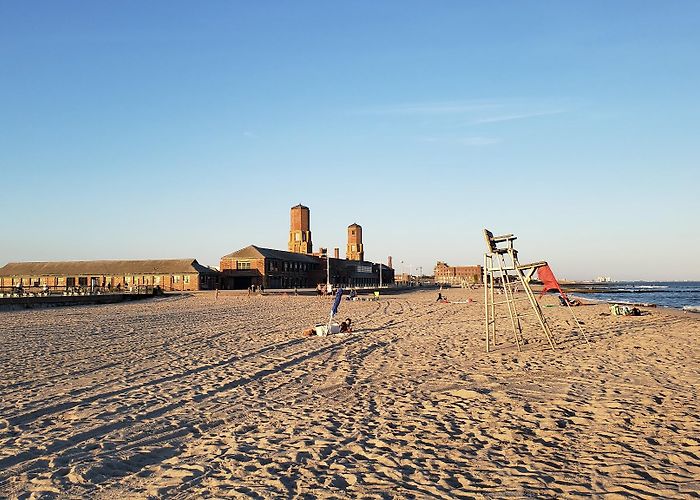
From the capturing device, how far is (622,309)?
27297 millimetres

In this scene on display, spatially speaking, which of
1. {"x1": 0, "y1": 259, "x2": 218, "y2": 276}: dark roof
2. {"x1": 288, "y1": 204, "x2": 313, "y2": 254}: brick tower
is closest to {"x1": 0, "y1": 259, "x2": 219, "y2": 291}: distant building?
{"x1": 0, "y1": 259, "x2": 218, "y2": 276}: dark roof

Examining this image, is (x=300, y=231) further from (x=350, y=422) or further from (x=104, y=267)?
(x=350, y=422)

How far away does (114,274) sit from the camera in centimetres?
7944

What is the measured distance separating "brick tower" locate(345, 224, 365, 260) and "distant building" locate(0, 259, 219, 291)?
62901mm

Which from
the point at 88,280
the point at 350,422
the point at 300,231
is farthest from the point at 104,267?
the point at 350,422

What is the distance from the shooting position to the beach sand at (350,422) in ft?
17.2

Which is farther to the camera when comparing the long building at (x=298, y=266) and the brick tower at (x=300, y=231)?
the brick tower at (x=300, y=231)

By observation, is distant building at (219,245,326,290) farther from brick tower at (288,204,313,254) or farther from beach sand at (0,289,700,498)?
beach sand at (0,289,700,498)

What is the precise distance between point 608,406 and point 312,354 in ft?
23.6

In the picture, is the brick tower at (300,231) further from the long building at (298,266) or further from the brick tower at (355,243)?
the brick tower at (355,243)

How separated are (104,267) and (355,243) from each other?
70808mm

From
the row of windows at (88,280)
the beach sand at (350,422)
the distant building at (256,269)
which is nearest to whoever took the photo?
the beach sand at (350,422)

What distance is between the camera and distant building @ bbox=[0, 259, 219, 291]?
74.8 m

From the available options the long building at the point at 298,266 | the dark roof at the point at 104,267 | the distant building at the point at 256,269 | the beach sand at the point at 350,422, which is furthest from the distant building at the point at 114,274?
the beach sand at the point at 350,422
